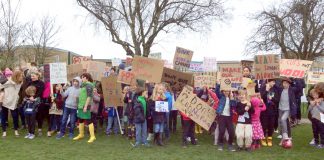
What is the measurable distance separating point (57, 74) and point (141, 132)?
3.01 meters

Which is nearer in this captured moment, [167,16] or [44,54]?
[167,16]

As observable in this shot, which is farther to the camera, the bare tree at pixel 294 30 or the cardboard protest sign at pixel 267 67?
the bare tree at pixel 294 30

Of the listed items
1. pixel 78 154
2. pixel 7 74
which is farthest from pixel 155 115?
pixel 7 74

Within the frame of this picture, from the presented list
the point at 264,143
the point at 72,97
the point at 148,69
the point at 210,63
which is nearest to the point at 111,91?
the point at 72,97

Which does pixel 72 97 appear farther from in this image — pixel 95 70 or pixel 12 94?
pixel 95 70

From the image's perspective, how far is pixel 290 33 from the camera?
26688mm

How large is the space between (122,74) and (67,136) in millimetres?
2293

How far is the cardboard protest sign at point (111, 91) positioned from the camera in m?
11.4

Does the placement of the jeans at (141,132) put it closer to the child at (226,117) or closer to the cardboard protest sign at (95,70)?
the child at (226,117)

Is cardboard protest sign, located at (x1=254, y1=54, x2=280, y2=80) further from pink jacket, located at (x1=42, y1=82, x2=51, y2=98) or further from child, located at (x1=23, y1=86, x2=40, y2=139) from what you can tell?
child, located at (x1=23, y1=86, x2=40, y2=139)

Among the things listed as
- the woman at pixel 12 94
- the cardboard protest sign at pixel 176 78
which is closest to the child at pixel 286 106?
the cardboard protest sign at pixel 176 78

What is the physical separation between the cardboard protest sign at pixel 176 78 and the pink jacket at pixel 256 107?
7.66 feet

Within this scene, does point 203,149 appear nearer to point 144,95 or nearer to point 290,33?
point 144,95

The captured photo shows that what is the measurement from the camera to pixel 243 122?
9.59 m
